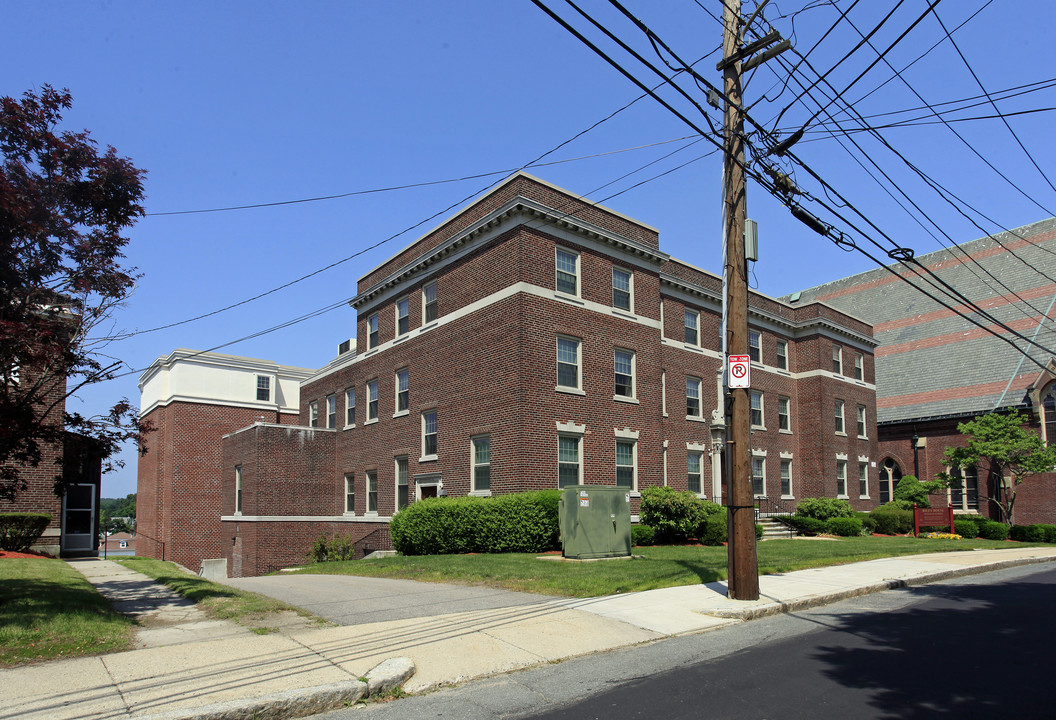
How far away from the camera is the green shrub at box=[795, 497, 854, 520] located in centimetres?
3259

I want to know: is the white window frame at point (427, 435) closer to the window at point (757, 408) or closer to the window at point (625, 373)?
the window at point (625, 373)

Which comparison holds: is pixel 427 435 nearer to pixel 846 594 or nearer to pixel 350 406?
pixel 350 406

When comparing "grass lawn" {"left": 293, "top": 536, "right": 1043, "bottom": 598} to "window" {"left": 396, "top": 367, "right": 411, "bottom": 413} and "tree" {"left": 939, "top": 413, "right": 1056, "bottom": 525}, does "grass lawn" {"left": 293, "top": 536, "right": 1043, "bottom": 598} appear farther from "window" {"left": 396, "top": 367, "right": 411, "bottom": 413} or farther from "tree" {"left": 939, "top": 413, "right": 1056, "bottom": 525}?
"tree" {"left": 939, "top": 413, "right": 1056, "bottom": 525}

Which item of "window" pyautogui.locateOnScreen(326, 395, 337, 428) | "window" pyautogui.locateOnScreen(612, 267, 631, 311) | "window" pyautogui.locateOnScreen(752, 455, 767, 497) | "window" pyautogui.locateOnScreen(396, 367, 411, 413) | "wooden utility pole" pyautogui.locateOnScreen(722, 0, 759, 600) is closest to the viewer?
"wooden utility pole" pyautogui.locateOnScreen(722, 0, 759, 600)

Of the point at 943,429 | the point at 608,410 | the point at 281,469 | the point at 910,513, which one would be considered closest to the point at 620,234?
the point at 608,410

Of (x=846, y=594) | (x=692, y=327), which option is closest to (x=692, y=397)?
(x=692, y=327)

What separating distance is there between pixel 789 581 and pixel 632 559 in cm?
437

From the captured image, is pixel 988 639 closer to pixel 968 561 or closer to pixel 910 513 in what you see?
pixel 968 561

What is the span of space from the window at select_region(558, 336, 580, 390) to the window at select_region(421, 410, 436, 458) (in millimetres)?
5331

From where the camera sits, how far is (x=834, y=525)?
102ft

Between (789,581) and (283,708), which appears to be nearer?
(283,708)

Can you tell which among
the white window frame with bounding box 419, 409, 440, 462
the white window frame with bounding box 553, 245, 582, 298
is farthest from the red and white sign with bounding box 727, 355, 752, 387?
the white window frame with bounding box 419, 409, 440, 462

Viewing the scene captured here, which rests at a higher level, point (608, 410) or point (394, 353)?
point (394, 353)

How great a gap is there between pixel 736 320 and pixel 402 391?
18.7m
